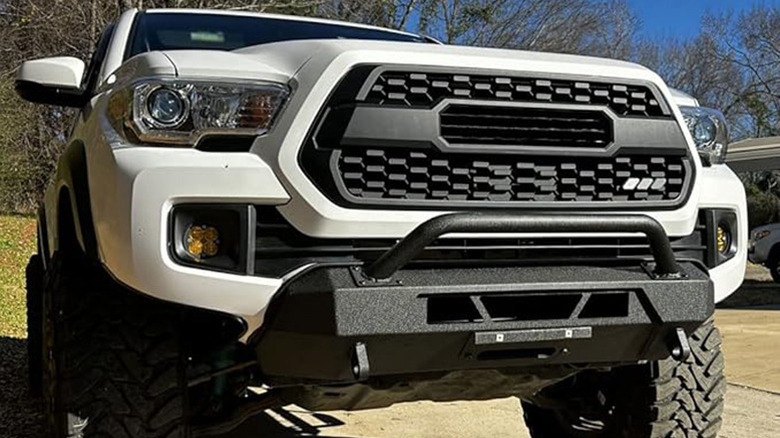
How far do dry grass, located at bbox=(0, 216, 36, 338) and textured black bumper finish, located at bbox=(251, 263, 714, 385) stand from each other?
268 inches

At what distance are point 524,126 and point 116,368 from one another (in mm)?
1351

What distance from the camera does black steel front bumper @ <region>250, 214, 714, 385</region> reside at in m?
2.32

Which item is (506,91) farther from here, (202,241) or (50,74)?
(50,74)

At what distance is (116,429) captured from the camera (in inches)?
98.0

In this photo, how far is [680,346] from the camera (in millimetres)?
2678

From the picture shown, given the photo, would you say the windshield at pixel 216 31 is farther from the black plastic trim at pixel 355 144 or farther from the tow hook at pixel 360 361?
the tow hook at pixel 360 361

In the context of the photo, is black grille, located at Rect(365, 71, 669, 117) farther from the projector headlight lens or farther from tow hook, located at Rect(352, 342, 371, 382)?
tow hook, located at Rect(352, 342, 371, 382)

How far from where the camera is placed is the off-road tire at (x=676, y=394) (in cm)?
331

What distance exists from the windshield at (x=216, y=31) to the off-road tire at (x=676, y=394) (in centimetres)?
201

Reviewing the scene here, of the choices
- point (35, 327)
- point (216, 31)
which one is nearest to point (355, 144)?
point (216, 31)

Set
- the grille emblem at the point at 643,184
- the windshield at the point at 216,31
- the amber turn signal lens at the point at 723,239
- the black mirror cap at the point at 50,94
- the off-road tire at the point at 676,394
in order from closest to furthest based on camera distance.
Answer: the grille emblem at the point at 643,184, the amber turn signal lens at the point at 723,239, the black mirror cap at the point at 50,94, the off-road tire at the point at 676,394, the windshield at the point at 216,31

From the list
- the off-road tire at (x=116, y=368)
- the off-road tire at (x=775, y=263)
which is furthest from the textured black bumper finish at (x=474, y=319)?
the off-road tire at (x=775, y=263)

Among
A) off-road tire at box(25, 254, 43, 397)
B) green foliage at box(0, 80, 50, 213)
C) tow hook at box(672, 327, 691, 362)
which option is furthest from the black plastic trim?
green foliage at box(0, 80, 50, 213)

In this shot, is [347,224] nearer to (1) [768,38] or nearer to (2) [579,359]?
(2) [579,359]
